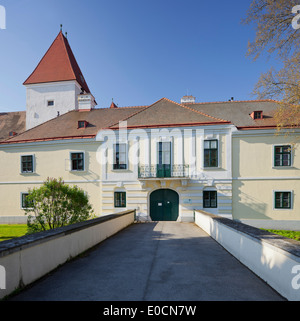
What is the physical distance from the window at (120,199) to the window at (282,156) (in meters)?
12.2

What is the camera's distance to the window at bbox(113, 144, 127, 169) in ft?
57.2

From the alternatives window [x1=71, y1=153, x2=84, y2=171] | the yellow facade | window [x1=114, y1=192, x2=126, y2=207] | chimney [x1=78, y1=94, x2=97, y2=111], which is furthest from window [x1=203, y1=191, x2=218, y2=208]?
chimney [x1=78, y1=94, x2=97, y2=111]

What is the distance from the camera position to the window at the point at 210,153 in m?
16.6

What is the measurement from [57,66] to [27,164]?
19.5 meters

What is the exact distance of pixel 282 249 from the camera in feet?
13.3

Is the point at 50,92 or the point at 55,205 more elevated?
the point at 50,92

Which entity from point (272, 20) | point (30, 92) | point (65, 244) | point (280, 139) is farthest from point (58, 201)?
point (30, 92)

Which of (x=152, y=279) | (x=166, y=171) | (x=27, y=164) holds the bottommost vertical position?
(x=152, y=279)

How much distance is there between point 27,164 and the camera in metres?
19.6

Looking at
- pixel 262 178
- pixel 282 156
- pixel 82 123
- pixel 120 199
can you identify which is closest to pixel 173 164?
pixel 120 199

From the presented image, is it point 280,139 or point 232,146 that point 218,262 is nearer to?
point 232,146

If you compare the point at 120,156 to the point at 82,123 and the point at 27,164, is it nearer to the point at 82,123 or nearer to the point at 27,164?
the point at 82,123
